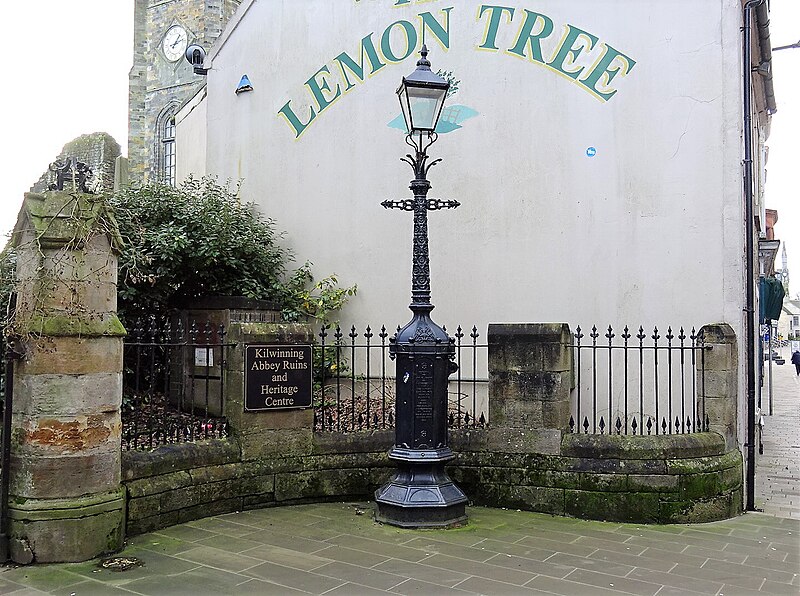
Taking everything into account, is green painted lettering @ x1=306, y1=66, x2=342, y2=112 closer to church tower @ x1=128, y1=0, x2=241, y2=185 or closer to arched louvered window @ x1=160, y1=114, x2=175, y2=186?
church tower @ x1=128, y1=0, x2=241, y2=185

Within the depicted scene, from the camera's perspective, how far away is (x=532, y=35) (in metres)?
10.0

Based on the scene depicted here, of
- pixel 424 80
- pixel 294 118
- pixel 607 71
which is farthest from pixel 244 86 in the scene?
pixel 424 80

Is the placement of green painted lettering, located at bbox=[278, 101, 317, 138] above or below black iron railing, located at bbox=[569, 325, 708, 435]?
above

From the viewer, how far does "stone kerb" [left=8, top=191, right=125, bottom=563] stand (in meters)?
5.96

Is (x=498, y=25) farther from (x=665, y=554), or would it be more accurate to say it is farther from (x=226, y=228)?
(x=665, y=554)

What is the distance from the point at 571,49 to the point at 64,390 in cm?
711

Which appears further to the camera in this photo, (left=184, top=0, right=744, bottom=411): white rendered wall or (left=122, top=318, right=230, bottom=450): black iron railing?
(left=184, top=0, right=744, bottom=411): white rendered wall

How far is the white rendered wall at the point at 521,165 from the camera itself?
9.04 meters

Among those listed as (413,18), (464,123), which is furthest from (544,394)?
(413,18)

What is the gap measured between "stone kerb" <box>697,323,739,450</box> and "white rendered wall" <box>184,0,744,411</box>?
2.78 ft

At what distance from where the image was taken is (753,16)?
382 inches

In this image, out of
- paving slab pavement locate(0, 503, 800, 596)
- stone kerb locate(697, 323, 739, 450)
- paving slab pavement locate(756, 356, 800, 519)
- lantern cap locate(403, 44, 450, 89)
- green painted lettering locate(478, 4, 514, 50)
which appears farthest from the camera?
green painted lettering locate(478, 4, 514, 50)

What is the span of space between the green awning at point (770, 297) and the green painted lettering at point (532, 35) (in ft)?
22.3

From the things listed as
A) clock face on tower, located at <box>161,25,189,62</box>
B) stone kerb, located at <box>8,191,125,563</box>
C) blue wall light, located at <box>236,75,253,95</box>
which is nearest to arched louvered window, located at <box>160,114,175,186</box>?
clock face on tower, located at <box>161,25,189,62</box>
